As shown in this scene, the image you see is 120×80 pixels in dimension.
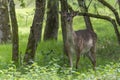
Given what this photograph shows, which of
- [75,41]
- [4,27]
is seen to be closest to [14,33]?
[75,41]

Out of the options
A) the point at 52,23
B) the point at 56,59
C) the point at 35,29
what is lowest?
the point at 56,59

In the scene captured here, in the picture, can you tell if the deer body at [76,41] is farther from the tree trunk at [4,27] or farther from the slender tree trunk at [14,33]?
the tree trunk at [4,27]

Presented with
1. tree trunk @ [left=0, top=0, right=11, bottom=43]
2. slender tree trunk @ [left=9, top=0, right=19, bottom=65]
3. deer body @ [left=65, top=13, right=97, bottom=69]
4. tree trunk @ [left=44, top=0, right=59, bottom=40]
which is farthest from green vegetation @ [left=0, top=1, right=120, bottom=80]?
tree trunk @ [left=0, top=0, right=11, bottom=43]

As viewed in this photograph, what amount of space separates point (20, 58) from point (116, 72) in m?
5.13

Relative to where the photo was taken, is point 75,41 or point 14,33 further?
point 75,41

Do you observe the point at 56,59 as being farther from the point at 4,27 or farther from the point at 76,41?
the point at 4,27

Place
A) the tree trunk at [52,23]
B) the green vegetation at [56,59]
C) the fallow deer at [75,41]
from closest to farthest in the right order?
the green vegetation at [56,59] → the fallow deer at [75,41] → the tree trunk at [52,23]

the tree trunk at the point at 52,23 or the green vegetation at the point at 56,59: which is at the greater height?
the tree trunk at the point at 52,23

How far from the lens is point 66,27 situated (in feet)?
43.1

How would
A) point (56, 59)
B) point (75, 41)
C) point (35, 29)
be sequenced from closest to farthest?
point (56, 59) → point (35, 29) → point (75, 41)

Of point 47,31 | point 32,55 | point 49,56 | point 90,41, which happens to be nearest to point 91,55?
point 90,41

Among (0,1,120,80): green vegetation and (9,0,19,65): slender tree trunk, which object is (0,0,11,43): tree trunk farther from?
(9,0,19,65): slender tree trunk

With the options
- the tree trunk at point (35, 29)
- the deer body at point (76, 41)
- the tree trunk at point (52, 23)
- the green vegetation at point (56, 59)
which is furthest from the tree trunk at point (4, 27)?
the tree trunk at point (35, 29)

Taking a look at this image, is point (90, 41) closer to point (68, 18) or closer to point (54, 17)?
point (68, 18)
